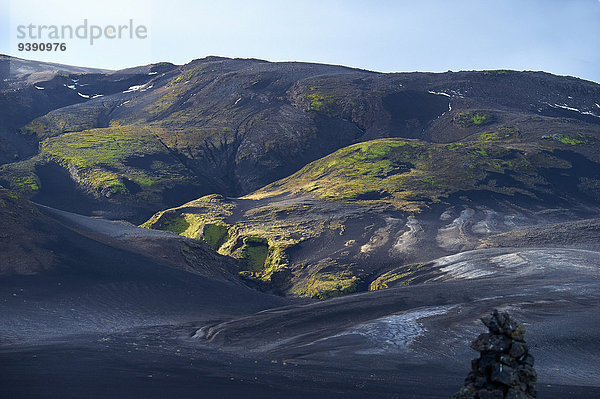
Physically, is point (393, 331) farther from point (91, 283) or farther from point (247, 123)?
point (247, 123)

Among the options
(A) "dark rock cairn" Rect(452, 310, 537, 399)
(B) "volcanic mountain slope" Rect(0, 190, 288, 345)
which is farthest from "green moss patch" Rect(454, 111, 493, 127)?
(A) "dark rock cairn" Rect(452, 310, 537, 399)

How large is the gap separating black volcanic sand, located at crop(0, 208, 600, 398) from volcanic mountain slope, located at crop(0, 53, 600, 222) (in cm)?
5334

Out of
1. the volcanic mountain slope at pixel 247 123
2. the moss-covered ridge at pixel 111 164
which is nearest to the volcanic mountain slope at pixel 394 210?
the volcanic mountain slope at pixel 247 123

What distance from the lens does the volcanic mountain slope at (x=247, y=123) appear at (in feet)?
352

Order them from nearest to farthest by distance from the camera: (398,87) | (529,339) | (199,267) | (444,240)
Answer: (529,339) → (199,267) → (444,240) → (398,87)

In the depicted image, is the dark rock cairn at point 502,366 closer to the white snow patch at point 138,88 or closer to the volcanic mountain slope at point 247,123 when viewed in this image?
the volcanic mountain slope at point 247,123

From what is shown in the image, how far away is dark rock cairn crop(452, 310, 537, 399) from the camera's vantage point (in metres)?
11.6

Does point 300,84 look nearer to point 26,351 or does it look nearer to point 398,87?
point 398,87

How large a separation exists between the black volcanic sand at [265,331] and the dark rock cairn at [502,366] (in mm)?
11376

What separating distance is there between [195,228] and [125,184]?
29256 millimetres

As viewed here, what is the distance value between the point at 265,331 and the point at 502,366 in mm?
25269

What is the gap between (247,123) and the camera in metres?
137

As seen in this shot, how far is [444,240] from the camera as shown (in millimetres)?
67438

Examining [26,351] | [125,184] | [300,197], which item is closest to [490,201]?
[300,197]
